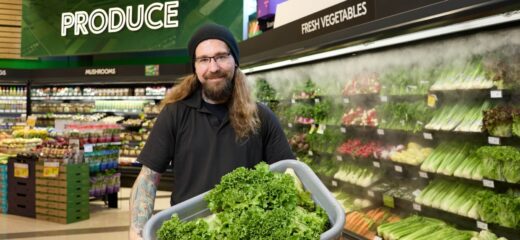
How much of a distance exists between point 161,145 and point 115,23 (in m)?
11.3

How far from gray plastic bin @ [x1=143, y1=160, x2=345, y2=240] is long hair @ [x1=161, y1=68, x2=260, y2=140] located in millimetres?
414

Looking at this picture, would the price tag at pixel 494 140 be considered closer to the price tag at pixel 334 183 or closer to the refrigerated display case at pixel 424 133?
the refrigerated display case at pixel 424 133

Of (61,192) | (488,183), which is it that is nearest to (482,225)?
(488,183)

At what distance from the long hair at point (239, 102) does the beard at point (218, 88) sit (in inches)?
2.0

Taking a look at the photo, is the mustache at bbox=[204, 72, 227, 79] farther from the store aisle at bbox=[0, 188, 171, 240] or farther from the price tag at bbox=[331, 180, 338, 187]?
the store aisle at bbox=[0, 188, 171, 240]

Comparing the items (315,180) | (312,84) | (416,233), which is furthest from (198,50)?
(312,84)

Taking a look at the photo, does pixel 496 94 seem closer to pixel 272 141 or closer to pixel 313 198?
pixel 272 141

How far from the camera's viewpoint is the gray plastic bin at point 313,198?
4.08 feet

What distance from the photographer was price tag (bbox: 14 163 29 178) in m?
7.15

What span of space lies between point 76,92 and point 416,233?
9.93 metres

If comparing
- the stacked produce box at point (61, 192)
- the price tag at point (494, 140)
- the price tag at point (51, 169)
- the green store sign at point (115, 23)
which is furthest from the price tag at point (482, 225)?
the green store sign at point (115, 23)

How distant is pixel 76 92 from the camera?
12266 mm

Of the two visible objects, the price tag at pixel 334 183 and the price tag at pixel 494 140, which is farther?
the price tag at pixel 334 183

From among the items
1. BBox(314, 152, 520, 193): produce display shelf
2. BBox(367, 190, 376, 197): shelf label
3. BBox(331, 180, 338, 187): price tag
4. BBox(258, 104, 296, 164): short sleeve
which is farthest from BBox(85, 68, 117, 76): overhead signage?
BBox(258, 104, 296, 164): short sleeve
